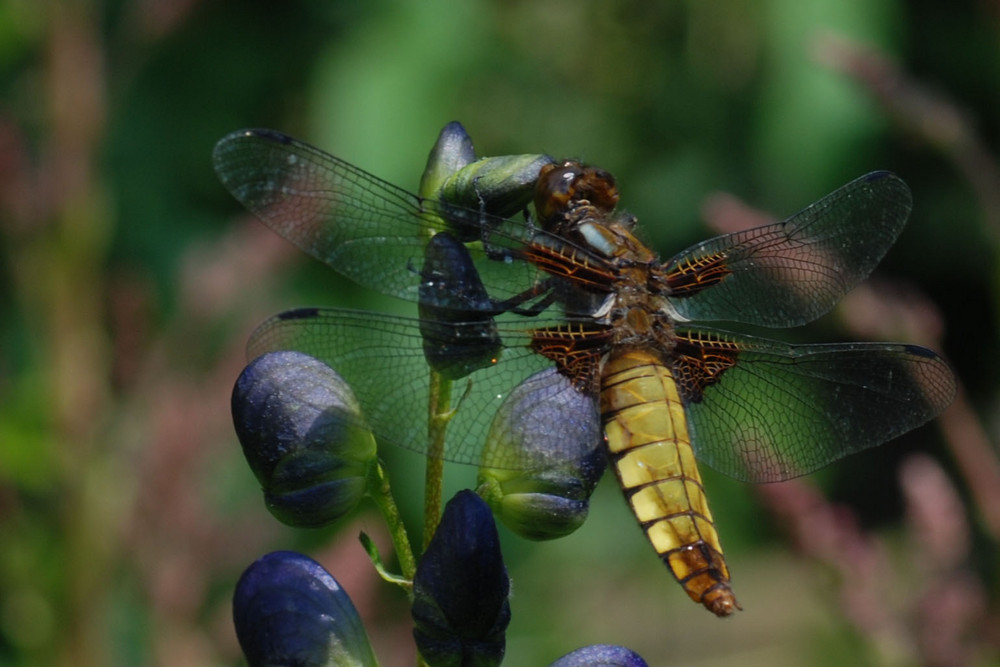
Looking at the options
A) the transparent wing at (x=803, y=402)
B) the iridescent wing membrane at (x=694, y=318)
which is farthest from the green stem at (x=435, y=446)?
the transparent wing at (x=803, y=402)

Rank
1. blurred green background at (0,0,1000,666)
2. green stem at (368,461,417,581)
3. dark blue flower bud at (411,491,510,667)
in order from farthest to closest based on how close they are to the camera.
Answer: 1. blurred green background at (0,0,1000,666)
2. green stem at (368,461,417,581)
3. dark blue flower bud at (411,491,510,667)

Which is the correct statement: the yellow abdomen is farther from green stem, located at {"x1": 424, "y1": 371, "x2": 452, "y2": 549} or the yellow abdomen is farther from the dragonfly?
green stem, located at {"x1": 424, "y1": 371, "x2": 452, "y2": 549}

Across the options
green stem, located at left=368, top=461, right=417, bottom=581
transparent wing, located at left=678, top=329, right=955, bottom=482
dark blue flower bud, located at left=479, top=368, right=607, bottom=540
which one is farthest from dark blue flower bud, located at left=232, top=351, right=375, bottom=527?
transparent wing, located at left=678, top=329, right=955, bottom=482

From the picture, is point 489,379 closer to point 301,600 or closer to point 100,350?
point 301,600

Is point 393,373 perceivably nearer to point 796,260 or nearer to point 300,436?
point 300,436

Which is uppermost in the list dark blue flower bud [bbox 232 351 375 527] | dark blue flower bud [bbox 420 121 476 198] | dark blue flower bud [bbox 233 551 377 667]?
dark blue flower bud [bbox 420 121 476 198]

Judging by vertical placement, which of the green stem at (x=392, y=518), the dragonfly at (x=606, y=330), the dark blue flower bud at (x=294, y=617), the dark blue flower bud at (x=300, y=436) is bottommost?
the dark blue flower bud at (x=294, y=617)

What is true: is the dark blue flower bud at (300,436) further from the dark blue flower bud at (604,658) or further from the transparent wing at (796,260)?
the transparent wing at (796,260)
